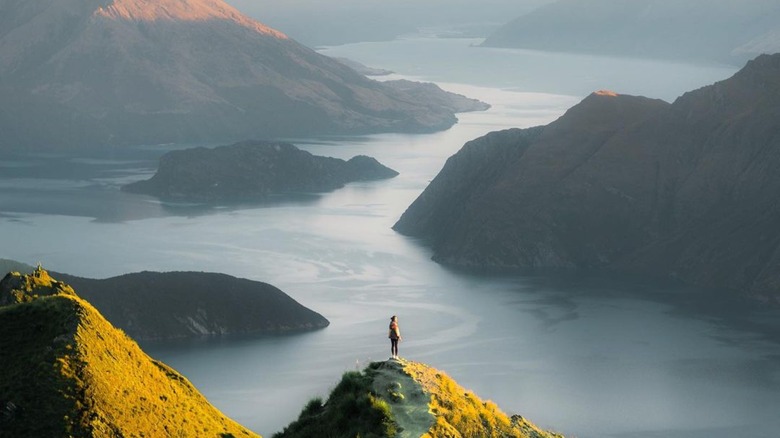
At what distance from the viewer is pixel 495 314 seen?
7318 inches

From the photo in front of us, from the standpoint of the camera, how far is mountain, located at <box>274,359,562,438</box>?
2972 centimetres

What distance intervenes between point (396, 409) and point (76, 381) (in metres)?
5.75

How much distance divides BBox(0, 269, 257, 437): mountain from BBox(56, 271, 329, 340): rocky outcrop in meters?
134

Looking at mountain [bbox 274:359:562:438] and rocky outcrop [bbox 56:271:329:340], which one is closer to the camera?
mountain [bbox 274:359:562:438]

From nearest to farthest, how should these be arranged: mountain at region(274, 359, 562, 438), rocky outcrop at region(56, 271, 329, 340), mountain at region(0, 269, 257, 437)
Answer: mountain at region(0, 269, 257, 437) < mountain at region(274, 359, 562, 438) < rocky outcrop at region(56, 271, 329, 340)

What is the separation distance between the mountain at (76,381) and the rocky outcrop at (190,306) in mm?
133986

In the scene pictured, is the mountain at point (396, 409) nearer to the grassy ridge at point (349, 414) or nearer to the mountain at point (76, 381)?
the grassy ridge at point (349, 414)

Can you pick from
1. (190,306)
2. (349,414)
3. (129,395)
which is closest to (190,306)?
(190,306)

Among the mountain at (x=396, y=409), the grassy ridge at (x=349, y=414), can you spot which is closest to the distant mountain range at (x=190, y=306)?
the mountain at (x=396, y=409)

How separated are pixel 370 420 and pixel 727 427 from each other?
Result: 9843 centimetres

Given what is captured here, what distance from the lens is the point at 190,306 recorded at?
171 m

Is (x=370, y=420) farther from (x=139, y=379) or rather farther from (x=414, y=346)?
(x=414, y=346)

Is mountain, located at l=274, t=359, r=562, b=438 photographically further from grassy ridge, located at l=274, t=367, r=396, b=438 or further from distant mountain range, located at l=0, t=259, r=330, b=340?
distant mountain range, located at l=0, t=259, r=330, b=340

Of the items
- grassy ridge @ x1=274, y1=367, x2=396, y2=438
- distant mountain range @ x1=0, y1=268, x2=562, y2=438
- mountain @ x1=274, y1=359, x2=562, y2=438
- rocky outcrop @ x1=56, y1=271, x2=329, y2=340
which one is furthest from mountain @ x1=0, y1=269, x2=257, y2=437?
rocky outcrop @ x1=56, y1=271, x2=329, y2=340
